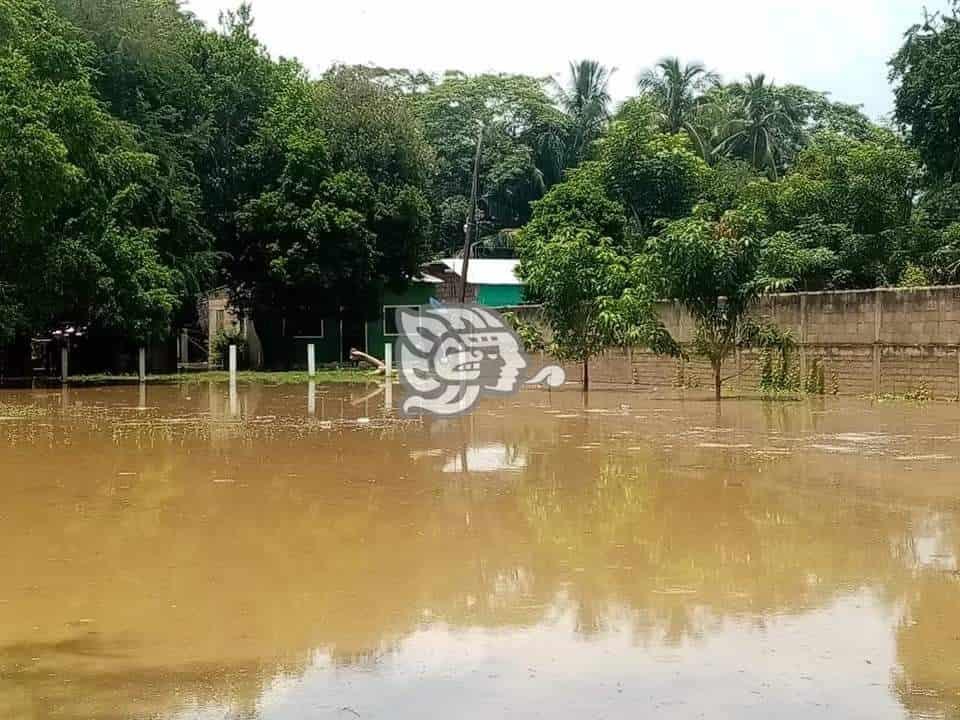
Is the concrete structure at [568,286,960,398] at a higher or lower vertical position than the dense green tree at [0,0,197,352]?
lower

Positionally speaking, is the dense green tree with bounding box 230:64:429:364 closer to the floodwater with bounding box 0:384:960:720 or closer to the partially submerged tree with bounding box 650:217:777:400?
the partially submerged tree with bounding box 650:217:777:400

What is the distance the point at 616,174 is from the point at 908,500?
27854 mm

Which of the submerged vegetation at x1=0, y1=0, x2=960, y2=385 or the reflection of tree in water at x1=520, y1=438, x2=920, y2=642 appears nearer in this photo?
the reflection of tree in water at x1=520, y1=438, x2=920, y2=642

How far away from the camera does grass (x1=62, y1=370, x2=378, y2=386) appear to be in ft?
90.8

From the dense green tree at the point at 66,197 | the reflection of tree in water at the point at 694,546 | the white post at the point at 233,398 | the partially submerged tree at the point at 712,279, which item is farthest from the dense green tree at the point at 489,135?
the reflection of tree in water at the point at 694,546

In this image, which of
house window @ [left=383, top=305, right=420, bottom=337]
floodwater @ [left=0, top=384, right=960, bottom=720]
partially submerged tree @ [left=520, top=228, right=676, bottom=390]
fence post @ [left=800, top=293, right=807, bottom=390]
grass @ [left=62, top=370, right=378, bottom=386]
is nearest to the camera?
floodwater @ [left=0, top=384, right=960, bottom=720]

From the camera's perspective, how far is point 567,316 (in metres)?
23.4

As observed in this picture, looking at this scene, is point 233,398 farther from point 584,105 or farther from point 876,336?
point 584,105

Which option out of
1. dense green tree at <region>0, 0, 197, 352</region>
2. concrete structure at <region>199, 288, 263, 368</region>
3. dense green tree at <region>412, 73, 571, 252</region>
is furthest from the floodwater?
dense green tree at <region>412, 73, 571, 252</region>

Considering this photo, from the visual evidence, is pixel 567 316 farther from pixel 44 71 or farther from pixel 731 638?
pixel 731 638

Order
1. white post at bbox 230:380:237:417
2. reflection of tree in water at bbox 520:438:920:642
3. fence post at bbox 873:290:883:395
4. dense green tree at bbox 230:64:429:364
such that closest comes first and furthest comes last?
1. reflection of tree in water at bbox 520:438:920:642
2. white post at bbox 230:380:237:417
3. fence post at bbox 873:290:883:395
4. dense green tree at bbox 230:64:429:364

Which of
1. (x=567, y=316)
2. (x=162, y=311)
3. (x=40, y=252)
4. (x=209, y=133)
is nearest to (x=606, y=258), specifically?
(x=567, y=316)

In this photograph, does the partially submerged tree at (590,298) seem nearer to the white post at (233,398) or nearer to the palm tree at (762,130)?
the white post at (233,398)

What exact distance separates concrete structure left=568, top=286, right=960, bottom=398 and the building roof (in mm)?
16911
